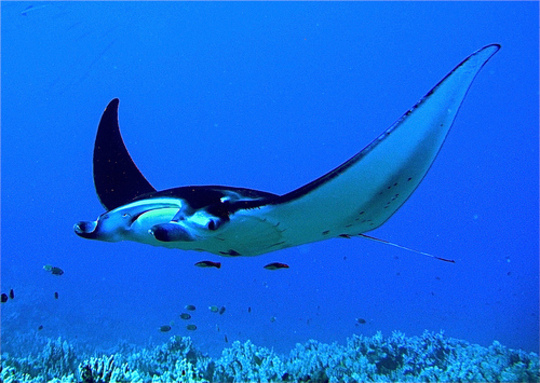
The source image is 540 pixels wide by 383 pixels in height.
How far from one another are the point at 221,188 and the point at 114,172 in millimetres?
1806

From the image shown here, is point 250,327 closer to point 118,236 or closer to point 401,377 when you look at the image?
point 401,377

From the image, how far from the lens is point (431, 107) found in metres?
1.88

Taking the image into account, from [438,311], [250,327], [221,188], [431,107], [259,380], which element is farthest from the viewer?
[438,311]

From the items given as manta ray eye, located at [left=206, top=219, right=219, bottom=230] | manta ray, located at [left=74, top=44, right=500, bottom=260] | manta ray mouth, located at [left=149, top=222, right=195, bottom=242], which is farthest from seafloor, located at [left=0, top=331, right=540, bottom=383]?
manta ray eye, located at [left=206, top=219, right=219, bottom=230]

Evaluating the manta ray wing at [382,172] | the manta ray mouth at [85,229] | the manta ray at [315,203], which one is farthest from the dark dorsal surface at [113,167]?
the manta ray wing at [382,172]

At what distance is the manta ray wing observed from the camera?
183 cm

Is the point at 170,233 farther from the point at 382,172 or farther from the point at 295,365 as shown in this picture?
the point at 295,365

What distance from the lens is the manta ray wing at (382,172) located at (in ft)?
5.99

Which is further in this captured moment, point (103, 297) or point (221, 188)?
point (103, 297)

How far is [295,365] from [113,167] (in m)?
3.57

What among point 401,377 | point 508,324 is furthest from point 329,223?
point 508,324

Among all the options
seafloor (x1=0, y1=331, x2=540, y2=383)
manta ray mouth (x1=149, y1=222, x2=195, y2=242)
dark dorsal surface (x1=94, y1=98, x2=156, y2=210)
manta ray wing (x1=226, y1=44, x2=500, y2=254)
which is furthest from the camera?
seafloor (x1=0, y1=331, x2=540, y2=383)

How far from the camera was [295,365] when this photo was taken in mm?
4914

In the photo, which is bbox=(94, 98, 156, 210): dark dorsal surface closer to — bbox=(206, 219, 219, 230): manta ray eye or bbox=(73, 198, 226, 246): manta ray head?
bbox=(73, 198, 226, 246): manta ray head
